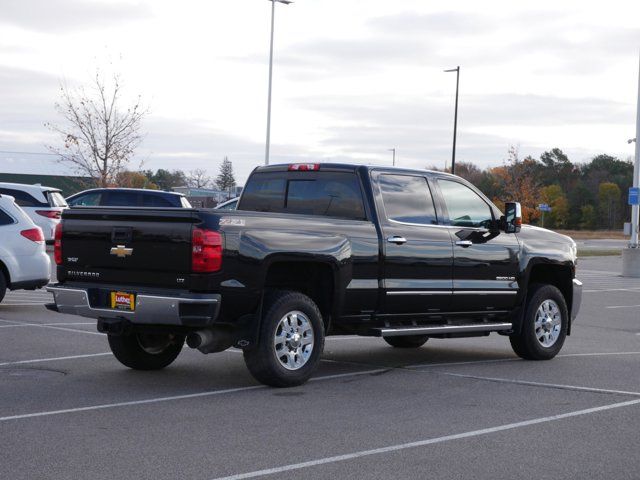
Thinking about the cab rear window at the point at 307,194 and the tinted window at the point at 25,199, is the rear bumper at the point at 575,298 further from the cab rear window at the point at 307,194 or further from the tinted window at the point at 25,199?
the tinted window at the point at 25,199

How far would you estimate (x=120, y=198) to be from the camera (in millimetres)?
26875

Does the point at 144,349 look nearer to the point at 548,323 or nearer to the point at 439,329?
the point at 439,329

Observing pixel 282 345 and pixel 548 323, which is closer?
pixel 282 345

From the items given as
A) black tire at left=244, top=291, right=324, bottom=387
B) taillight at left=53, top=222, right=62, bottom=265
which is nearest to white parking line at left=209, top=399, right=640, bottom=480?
black tire at left=244, top=291, right=324, bottom=387

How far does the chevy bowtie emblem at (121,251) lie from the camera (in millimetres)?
8984

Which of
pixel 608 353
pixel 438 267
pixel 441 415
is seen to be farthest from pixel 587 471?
pixel 608 353

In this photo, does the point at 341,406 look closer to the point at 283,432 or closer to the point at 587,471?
the point at 283,432

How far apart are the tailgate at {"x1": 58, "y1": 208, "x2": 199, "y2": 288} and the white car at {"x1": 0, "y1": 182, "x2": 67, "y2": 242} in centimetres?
1804

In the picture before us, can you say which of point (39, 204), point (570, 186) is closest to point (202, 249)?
point (39, 204)

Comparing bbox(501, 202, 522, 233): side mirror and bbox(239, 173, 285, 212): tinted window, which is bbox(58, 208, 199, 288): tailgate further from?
bbox(501, 202, 522, 233): side mirror

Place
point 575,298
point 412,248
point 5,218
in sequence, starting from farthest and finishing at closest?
point 5,218 → point 575,298 → point 412,248

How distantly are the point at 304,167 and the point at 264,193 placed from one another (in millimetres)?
594

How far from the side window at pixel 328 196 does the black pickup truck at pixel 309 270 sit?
0.01m

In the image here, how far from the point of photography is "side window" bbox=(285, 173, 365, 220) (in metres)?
10.2
